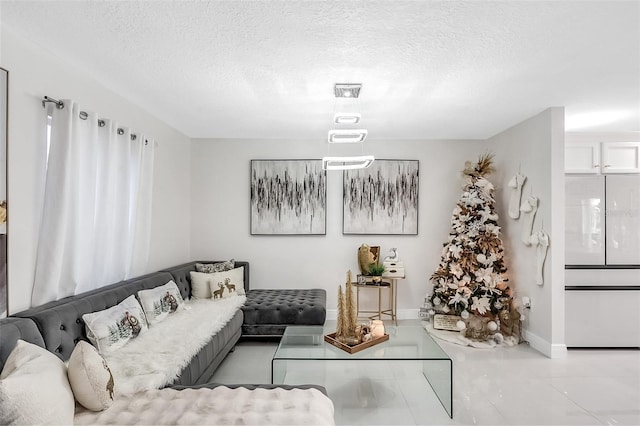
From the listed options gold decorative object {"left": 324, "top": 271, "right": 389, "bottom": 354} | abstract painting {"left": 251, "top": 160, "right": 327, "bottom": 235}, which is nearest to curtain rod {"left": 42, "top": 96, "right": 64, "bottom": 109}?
gold decorative object {"left": 324, "top": 271, "right": 389, "bottom": 354}

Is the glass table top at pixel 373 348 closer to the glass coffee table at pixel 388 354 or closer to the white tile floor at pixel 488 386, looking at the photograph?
the glass coffee table at pixel 388 354

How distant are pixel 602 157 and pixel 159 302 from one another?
499 cm

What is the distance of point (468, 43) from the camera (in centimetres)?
236

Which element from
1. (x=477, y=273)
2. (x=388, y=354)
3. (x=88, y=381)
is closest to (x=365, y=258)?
(x=477, y=273)

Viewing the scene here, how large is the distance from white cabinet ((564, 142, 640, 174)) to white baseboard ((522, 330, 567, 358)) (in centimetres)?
192

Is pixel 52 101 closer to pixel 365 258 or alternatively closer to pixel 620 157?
pixel 365 258

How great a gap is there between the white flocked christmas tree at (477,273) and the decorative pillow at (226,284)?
2544mm

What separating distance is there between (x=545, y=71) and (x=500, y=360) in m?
2.78

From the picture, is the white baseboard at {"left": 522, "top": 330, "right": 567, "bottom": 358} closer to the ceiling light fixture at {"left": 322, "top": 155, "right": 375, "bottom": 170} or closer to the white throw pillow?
the ceiling light fixture at {"left": 322, "top": 155, "right": 375, "bottom": 170}

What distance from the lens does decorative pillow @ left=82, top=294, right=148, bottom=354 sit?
Result: 2.38m

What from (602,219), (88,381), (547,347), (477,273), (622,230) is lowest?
(547,347)

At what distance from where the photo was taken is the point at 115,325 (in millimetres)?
2508

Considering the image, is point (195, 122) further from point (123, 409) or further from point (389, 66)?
point (123, 409)

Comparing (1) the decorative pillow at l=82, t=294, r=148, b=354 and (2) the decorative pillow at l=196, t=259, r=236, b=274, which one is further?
(2) the decorative pillow at l=196, t=259, r=236, b=274
